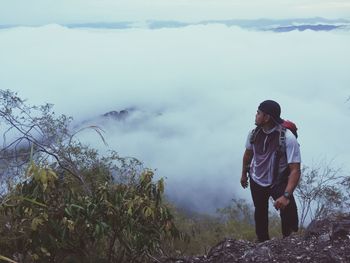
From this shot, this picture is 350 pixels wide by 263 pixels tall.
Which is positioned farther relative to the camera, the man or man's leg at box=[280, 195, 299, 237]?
man's leg at box=[280, 195, 299, 237]

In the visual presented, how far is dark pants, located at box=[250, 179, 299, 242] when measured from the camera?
4.35 m

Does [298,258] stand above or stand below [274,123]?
below

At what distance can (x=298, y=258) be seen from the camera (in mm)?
3367

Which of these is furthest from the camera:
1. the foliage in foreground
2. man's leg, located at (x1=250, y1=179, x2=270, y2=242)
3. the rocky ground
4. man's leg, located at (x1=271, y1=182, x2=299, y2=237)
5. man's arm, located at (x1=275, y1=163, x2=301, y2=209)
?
man's leg, located at (x1=250, y1=179, x2=270, y2=242)

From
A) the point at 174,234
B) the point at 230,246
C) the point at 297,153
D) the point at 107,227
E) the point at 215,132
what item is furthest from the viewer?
the point at 215,132

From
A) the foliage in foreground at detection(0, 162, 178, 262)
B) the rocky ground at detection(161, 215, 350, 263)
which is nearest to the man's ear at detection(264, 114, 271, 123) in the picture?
the rocky ground at detection(161, 215, 350, 263)

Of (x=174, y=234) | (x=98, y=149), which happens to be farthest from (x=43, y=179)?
(x=98, y=149)

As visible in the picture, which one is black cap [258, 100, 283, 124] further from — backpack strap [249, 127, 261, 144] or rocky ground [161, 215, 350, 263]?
rocky ground [161, 215, 350, 263]

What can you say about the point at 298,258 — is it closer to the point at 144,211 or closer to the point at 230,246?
the point at 230,246

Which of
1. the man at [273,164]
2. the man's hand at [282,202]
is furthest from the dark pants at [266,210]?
the man's hand at [282,202]

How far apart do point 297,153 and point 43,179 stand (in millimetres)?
2247

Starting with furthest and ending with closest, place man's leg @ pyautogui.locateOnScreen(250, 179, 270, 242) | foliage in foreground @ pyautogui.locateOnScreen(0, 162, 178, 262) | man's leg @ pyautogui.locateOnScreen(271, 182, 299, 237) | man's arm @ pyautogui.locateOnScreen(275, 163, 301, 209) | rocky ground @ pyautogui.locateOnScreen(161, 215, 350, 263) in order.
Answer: man's leg @ pyautogui.locateOnScreen(250, 179, 270, 242)
man's leg @ pyautogui.locateOnScreen(271, 182, 299, 237)
man's arm @ pyautogui.locateOnScreen(275, 163, 301, 209)
rocky ground @ pyautogui.locateOnScreen(161, 215, 350, 263)
foliage in foreground @ pyautogui.locateOnScreen(0, 162, 178, 262)

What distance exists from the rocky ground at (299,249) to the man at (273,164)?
1.52ft

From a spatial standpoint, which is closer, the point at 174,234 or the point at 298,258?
the point at 174,234
